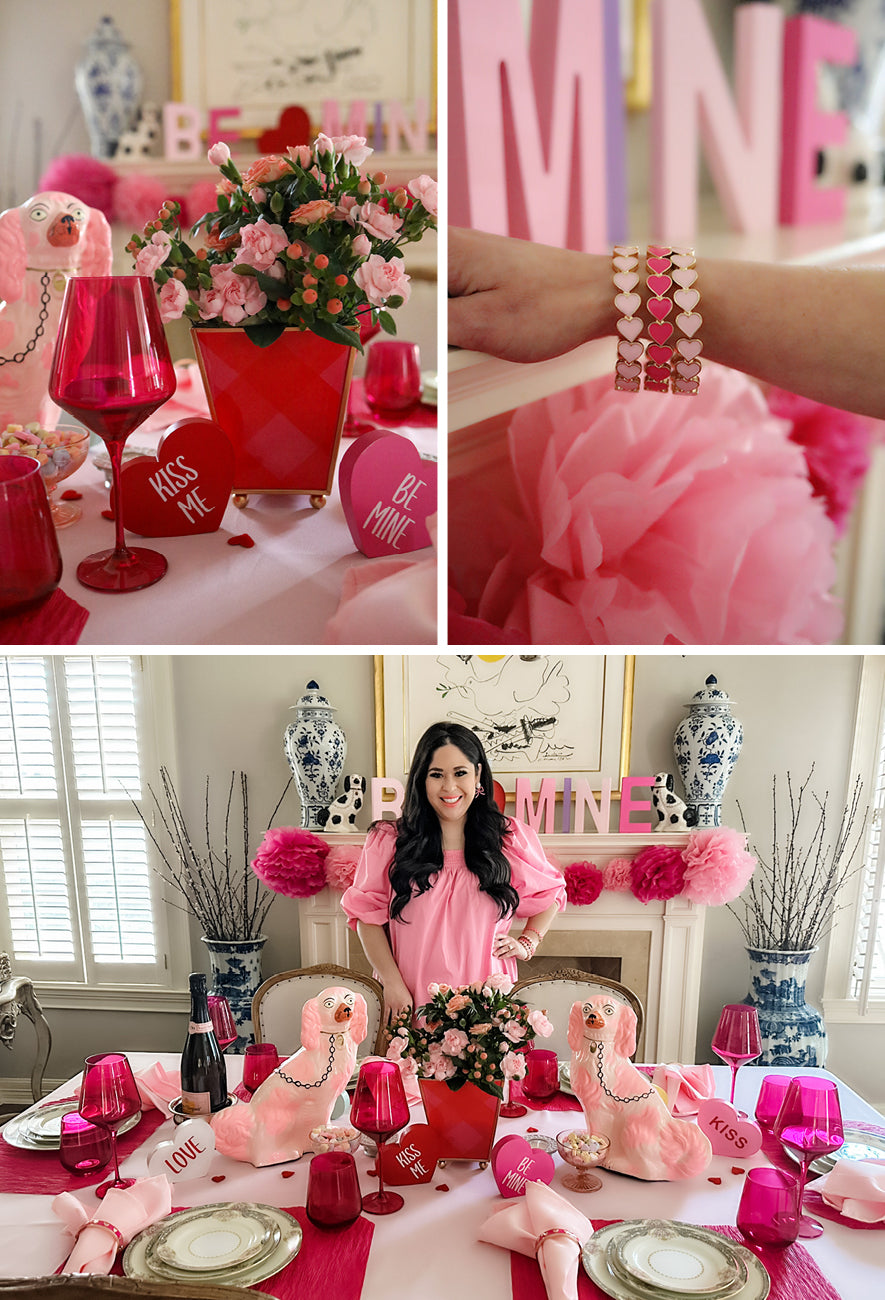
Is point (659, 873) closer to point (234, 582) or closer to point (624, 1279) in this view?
point (624, 1279)

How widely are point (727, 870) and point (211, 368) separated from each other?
6.01 ft

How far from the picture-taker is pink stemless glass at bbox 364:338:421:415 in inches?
33.3

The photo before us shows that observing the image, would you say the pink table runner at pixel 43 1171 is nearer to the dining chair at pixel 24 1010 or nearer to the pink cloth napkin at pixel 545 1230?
the pink cloth napkin at pixel 545 1230

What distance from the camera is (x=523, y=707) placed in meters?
2.39

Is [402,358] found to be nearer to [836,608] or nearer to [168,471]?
[168,471]

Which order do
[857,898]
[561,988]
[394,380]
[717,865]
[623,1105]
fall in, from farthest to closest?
[857,898] → [717,865] → [561,988] → [623,1105] → [394,380]

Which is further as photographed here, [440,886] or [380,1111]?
[440,886]

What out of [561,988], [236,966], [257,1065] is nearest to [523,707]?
[561,988]

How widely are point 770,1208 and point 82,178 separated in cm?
106

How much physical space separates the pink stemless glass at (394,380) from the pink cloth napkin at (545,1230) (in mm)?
755

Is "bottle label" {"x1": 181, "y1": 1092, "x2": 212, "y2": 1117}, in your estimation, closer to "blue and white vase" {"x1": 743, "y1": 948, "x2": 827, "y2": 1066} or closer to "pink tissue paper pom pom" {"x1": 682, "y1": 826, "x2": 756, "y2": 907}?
"pink tissue paper pom pom" {"x1": 682, "y1": 826, "x2": 756, "y2": 907}

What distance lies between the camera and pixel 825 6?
576 millimetres

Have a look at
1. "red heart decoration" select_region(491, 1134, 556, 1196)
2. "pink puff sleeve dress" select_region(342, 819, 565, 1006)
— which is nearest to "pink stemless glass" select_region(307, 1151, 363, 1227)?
"red heart decoration" select_region(491, 1134, 556, 1196)

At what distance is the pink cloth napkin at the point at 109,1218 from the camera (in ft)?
2.95
